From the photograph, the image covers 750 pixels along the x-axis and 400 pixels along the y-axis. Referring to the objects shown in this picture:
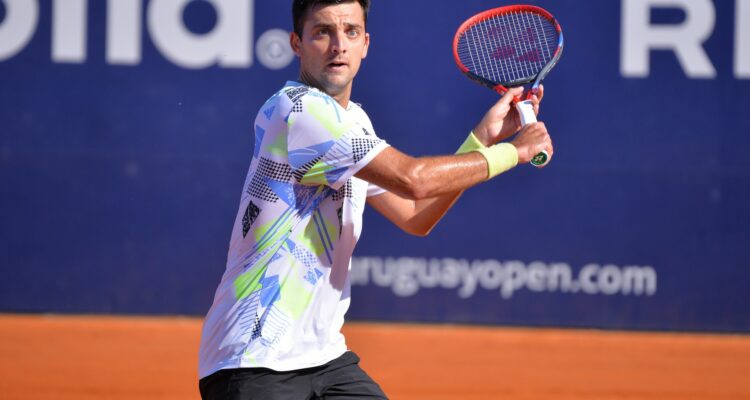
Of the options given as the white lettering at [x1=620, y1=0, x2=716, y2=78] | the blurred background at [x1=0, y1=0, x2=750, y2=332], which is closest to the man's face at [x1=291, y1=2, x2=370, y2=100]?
the blurred background at [x1=0, y1=0, x2=750, y2=332]

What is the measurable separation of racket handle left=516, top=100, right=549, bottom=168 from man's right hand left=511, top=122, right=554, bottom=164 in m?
0.02

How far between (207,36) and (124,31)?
0.50 meters

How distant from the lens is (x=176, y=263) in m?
6.63

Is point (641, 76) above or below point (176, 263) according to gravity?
above

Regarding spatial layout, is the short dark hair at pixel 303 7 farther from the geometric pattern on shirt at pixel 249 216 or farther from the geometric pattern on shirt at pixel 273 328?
the geometric pattern on shirt at pixel 273 328

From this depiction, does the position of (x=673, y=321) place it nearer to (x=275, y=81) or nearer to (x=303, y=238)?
(x=275, y=81)

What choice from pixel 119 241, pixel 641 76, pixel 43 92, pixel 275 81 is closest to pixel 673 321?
pixel 641 76

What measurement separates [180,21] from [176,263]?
1.44 metres

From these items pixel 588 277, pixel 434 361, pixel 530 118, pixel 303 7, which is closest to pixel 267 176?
pixel 303 7

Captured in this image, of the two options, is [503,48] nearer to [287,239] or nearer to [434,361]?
[287,239]

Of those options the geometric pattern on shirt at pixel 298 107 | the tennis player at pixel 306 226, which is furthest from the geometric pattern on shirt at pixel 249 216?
the geometric pattern on shirt at pixel 298 107

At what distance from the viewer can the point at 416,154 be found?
255 inches

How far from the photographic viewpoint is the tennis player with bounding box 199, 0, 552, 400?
2.63 meters

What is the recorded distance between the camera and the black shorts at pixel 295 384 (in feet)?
8.59
